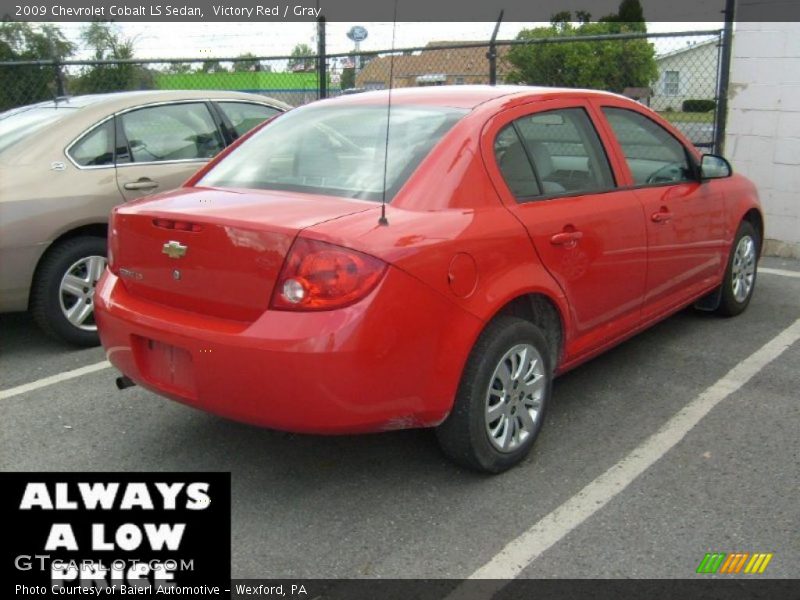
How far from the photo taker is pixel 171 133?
602 cm

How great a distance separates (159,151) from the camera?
19.4 feet

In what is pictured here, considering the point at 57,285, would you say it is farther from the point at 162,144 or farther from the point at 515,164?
the point at 515,164

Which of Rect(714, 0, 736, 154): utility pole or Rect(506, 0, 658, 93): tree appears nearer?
Rect(714, 0, 736, 154): utility pole

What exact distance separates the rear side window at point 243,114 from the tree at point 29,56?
17.4 feet

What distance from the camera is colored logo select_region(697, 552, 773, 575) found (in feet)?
9.55

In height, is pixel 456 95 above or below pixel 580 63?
below

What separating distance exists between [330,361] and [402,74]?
956 centimetres

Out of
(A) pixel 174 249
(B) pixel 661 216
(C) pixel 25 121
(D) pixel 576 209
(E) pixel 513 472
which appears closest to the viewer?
(A) pixel 174 249

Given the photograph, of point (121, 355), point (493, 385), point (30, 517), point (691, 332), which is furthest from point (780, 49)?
point (30, 517)

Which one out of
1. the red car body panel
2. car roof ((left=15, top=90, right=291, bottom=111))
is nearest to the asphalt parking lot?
the red car body panel

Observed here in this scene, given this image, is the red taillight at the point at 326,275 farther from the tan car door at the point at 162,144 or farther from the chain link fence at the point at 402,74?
the chain link fence at the point at 402,74

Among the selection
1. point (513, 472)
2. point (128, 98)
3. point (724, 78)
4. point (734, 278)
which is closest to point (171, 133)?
point (128, 98)

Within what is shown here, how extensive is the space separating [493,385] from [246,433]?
128 centimetres

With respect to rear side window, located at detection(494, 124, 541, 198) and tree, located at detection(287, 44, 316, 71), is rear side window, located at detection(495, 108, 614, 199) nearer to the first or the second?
rear side window, located at detection(494, 124, 541, 198)
